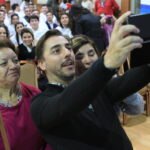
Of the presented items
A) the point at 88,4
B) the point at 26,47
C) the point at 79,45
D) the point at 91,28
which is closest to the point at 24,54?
the point at 26,47

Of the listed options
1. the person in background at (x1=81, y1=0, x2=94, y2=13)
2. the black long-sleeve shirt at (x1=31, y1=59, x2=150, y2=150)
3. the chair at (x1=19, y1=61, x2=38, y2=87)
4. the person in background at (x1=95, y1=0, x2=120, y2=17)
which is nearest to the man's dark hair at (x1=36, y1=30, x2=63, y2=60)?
the black long-sleeve shirt at (x1=31, y1=59, x2=150, y2=150)

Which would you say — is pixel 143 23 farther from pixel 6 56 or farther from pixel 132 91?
pixel 6 56

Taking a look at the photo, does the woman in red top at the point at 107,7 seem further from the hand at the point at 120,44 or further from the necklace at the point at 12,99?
the hand at the point at 120,44

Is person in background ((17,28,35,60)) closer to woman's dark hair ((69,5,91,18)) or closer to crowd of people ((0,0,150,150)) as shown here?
woman's dark hair ((69,5,91,18))

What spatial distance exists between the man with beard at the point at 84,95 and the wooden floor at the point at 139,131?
199cm

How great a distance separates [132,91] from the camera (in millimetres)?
1143

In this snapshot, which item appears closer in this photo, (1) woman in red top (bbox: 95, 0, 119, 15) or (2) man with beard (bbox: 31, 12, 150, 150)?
(2) man with beard (bbox: 31, 12, 150, 150)

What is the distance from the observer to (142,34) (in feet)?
2.96

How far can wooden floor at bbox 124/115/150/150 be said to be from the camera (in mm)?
3111

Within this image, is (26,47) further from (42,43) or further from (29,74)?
(42,43)

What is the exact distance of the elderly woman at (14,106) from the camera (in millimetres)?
1403

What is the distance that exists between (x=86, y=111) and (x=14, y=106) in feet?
1.41

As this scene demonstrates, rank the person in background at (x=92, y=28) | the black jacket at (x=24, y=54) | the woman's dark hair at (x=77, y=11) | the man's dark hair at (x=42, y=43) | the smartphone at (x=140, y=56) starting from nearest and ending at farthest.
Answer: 1. the smartphone at (x=140, y=56)
2. the man's dark hair at (x=42, y=43)
3. the black jacket at (x=24, y=54)
4. the person in background at (x=92, y=28)
5. the woman's dark hair at (x=77, y=11)

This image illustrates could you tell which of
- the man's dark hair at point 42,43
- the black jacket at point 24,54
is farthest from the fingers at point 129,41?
the black jacket at point 24,54
